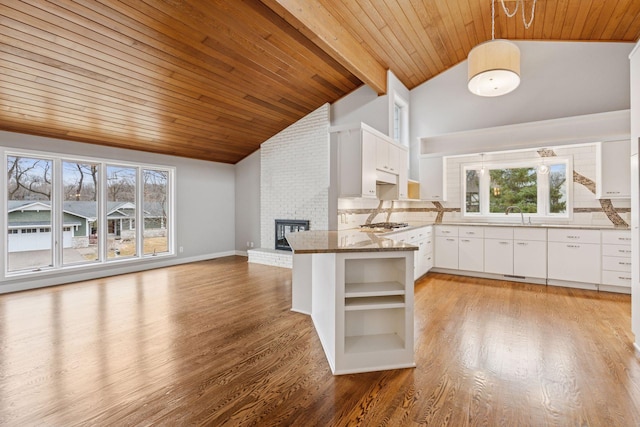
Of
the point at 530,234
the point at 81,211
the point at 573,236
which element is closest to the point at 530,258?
the point at 530,234

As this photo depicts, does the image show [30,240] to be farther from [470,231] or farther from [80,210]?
[470,231]

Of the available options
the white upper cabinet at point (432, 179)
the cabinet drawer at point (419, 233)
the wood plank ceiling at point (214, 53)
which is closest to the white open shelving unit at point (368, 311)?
the cabinet drawer at point (419, 233)

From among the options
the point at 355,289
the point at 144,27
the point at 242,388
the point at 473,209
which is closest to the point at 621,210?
the point at 473,209

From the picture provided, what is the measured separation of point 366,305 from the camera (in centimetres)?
228

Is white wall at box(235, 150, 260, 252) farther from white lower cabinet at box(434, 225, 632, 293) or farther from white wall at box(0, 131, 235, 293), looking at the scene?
white lower cabinet at box(434, 225, 632, 293)

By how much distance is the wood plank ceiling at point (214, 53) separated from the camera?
3.17 meters

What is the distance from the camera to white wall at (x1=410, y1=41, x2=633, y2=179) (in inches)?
181

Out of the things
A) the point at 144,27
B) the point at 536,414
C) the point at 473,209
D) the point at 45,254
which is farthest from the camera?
the point at 473,209

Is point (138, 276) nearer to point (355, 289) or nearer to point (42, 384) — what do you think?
point (42, 384)

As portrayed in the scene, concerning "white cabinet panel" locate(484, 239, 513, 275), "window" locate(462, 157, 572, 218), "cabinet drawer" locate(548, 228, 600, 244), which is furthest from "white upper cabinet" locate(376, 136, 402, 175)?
"cabinet drawer" locate(548, 228, 600, 244)

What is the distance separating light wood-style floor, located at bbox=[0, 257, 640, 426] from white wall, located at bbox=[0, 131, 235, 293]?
135 centimetres

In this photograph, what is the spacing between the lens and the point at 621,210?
178 inches

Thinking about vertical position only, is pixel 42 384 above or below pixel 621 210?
below

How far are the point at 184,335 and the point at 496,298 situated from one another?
376cm
